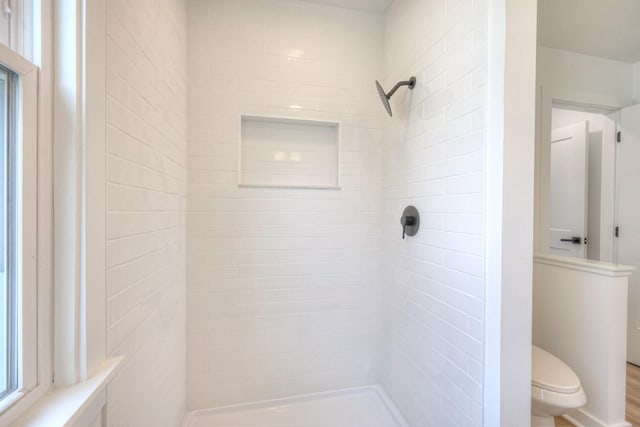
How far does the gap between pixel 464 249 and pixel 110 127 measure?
57.2 inches

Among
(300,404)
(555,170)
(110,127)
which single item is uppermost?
(555,170)

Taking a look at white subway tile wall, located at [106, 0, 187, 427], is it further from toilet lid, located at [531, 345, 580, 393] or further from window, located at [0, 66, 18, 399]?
toilet lid, located at [531, 345, 580, 393]

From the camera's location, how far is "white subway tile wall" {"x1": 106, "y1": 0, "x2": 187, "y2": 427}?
902 mm

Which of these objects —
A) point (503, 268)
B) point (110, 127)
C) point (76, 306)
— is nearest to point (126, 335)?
point (76, 306)

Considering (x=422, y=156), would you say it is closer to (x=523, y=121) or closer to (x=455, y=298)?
(x=523, y=121)

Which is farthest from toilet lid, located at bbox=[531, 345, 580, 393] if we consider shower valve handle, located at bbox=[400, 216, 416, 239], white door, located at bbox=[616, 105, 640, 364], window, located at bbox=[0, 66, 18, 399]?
window, located at bbox=[0, 66, 18, 399]

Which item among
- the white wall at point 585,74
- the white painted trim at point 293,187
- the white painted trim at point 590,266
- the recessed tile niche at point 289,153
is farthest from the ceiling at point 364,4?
the white painted trim at point 590,266

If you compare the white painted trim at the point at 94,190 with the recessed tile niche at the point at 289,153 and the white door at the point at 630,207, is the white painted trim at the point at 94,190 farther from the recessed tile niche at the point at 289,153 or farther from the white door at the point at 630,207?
the white door at the point at 630,207

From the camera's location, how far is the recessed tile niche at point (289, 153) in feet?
6.14

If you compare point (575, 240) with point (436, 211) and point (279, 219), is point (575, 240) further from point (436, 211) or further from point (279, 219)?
point (279, 219)

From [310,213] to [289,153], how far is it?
1.48 ft

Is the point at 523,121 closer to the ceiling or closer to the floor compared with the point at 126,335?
closer to the ceiling

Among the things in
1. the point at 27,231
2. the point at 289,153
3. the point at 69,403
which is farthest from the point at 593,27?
the point at 69,403

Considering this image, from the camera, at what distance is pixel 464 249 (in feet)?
4.09
